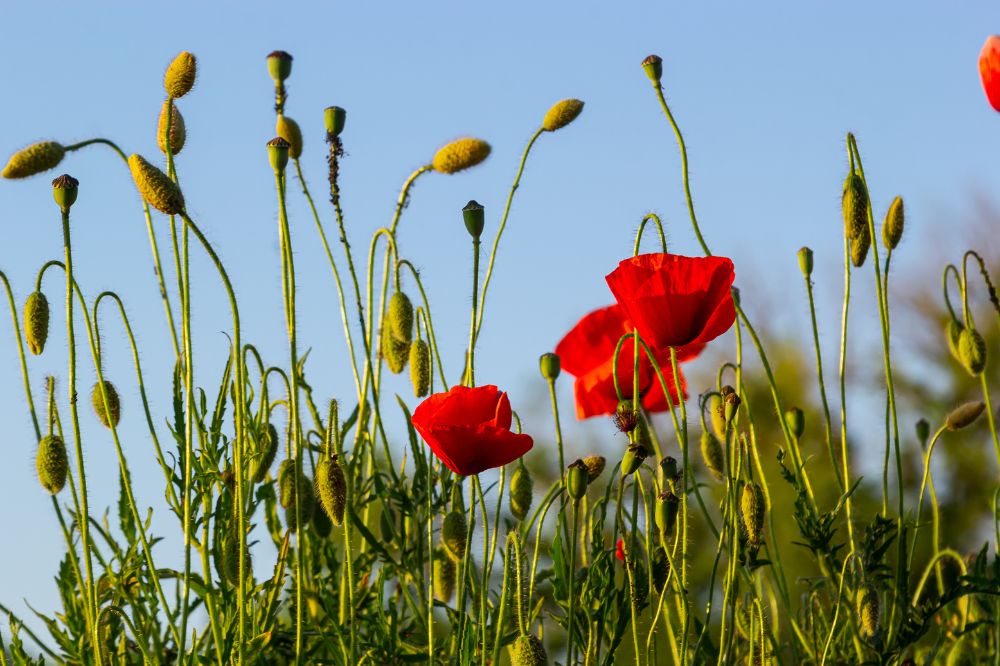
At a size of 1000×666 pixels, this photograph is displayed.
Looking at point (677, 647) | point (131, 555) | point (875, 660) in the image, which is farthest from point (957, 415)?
point (131, 555)

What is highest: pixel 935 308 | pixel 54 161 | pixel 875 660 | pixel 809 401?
pixel 935 308

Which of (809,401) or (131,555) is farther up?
(809,401)

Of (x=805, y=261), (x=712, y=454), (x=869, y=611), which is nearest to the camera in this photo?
(x=869, y=611)

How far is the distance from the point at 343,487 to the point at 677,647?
0.50 m

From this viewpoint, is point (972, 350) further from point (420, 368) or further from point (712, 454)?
point (420, 368)

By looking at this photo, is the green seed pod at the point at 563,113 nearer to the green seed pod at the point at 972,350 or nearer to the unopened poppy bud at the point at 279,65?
the unopened poppy bud at the point at 279,65

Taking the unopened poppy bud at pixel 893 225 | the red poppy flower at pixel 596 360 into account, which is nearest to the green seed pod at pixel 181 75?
the red poppy flower at pixel 596 360

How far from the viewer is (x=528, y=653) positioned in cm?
149

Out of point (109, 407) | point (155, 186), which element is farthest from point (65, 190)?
point (109, 407)

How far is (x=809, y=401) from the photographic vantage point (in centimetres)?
883

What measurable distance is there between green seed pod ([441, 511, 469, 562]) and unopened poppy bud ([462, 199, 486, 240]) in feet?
1.15

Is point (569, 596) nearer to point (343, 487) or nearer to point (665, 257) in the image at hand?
point (343, 487)

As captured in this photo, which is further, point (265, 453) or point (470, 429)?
point (265, 453)

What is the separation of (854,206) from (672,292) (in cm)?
34
